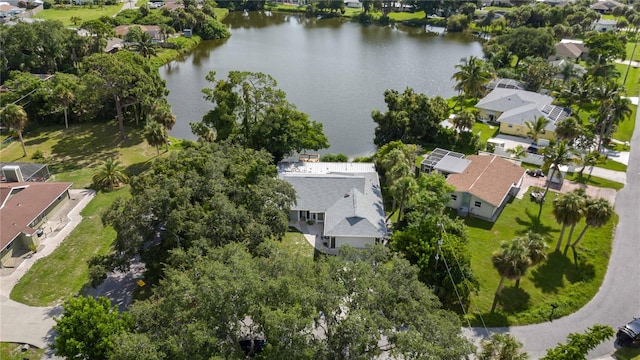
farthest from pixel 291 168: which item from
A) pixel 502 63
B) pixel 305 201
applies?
pixel 502 63

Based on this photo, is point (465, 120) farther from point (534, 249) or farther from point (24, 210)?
point (24, 210)

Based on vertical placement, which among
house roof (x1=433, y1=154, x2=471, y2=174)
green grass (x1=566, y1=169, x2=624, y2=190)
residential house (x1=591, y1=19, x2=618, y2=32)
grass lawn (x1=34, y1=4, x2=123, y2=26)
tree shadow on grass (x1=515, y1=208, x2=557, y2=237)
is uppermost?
grass lawn (x1=34, y1=4, x2=123, y2=26)

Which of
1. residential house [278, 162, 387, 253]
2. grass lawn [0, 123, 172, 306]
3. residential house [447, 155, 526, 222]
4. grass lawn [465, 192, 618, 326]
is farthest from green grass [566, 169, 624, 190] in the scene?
grass lawn [0, 123, 172, 306]

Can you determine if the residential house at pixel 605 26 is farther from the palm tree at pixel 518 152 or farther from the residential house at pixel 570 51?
the palm tree at pixel 518 152

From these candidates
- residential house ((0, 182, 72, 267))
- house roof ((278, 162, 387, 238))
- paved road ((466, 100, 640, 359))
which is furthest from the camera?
house roof ((278, 162, 387, 238))

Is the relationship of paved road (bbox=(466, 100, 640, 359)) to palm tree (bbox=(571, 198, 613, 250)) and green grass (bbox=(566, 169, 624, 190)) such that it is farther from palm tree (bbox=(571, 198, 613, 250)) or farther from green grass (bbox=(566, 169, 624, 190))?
green grass (bbox=(566, 169, 624, 190))

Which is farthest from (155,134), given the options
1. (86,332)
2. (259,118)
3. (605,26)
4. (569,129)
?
(605,26)
